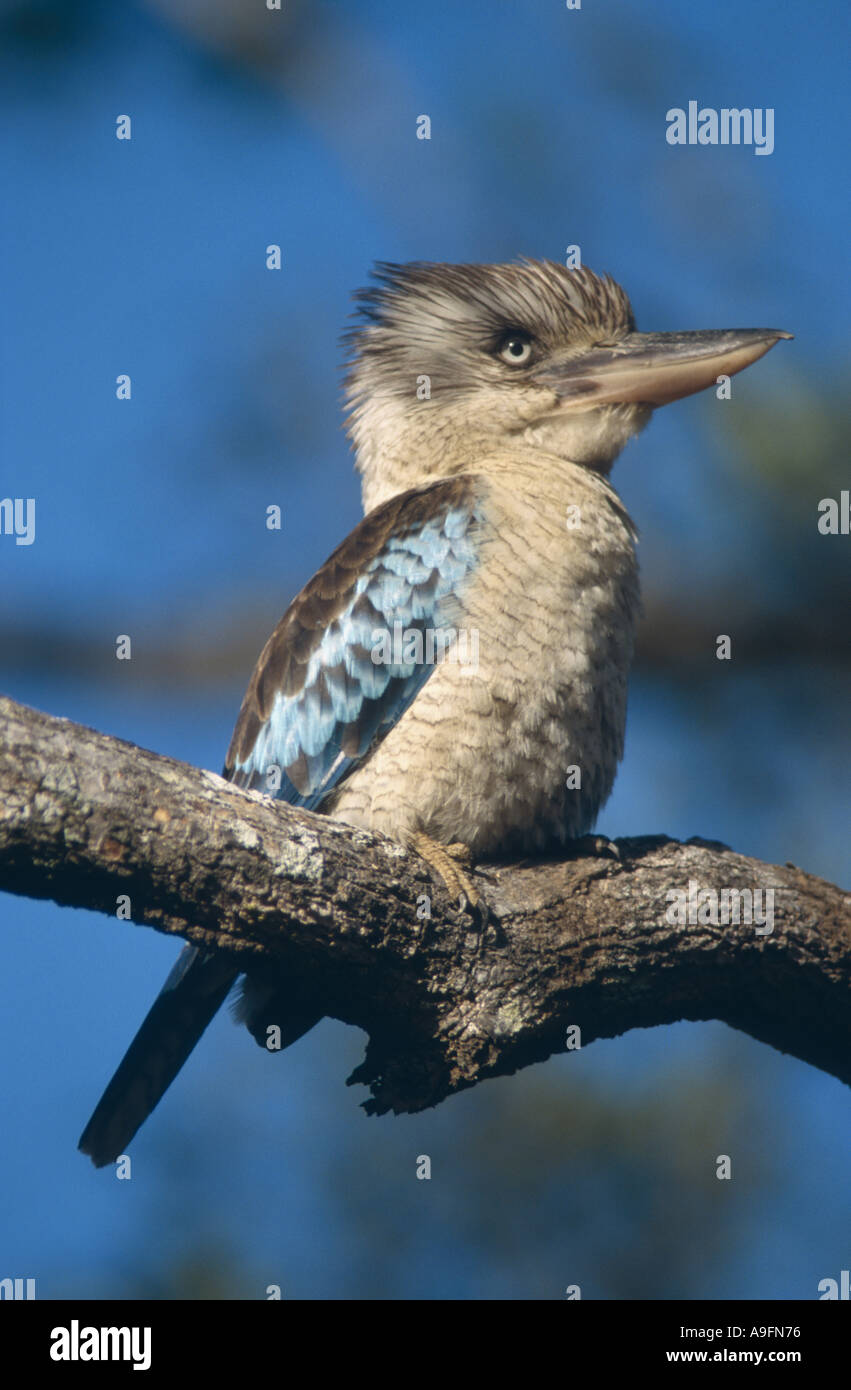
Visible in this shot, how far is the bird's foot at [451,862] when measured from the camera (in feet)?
10.4

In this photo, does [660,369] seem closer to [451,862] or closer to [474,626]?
[474,626]

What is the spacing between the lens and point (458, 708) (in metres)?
3.38

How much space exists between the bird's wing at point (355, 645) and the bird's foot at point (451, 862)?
338 mm

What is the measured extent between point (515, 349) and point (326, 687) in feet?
4.20

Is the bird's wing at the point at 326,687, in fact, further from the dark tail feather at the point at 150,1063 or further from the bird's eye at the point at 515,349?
the bird's eye at the point at 515,349

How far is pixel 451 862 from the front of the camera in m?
3.27

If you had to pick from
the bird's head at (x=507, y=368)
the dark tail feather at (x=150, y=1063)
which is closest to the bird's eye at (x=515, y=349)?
the bird's head at (x=507, y=368)

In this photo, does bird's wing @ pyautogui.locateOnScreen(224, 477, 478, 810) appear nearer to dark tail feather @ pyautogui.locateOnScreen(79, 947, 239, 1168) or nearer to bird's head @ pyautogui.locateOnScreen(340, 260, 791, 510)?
bird's head @ pyautogui.locateOnScreen(340, 260, 791, 510)

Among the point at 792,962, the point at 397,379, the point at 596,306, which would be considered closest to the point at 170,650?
the point at 397,379

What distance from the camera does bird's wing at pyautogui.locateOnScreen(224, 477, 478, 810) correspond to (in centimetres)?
358

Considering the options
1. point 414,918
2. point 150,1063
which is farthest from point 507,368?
point 150,1063

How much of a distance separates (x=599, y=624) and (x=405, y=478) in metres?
0.95

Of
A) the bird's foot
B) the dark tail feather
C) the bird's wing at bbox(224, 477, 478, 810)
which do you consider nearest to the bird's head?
the bird's wing at bbox(224, 477, 478, 810)
